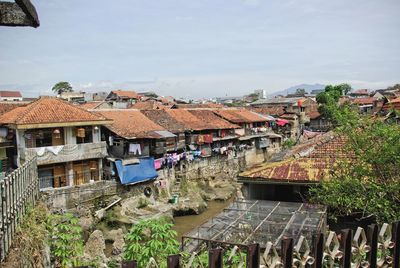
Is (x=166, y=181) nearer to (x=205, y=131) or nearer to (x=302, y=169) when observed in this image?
(x=205, y=131)

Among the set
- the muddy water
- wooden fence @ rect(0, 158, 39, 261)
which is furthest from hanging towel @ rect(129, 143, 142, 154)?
wooden fence @ rect(0, 158, 39, 261)

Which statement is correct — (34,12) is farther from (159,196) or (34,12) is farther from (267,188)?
(159,196)

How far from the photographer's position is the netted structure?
915cm

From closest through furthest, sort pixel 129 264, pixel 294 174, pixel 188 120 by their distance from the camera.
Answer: pixel 129 264 < pixel 294 174 < pixel 188 120

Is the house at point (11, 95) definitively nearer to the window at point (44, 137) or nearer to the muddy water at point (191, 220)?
the window at point (44, 137)

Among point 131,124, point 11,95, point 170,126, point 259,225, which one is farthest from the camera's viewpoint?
point 11,95

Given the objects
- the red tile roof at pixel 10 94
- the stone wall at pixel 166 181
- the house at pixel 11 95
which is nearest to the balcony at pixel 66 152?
the stone wall at pixel 166 181

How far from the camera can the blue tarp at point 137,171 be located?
88.5 feet

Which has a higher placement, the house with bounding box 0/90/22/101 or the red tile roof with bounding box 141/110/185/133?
the house with bounding box 0/90/22/101

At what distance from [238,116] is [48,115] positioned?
27.0 metres

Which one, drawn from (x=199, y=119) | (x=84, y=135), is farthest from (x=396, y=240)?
(x=199, y=119)

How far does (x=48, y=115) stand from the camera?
24219mm

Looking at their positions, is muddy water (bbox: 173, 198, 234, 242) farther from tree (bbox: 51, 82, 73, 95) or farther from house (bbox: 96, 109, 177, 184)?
tree (bbox: 51, 82, 73, 95)

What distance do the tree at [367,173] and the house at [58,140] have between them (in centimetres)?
1968
